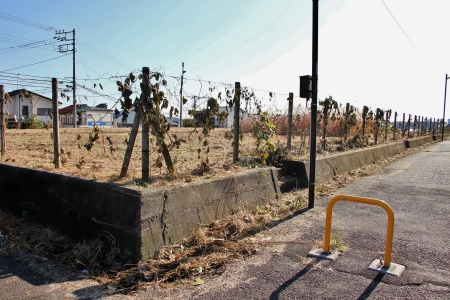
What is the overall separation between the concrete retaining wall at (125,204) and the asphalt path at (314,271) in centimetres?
68

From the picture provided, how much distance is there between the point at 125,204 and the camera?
13.7 ft

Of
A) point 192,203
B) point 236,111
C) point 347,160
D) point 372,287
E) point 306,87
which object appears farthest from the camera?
point 347,160

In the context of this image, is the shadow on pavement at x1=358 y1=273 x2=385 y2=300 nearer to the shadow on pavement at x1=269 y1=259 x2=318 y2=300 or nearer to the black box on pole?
the shadow on pavement at x1=269 y1=259 x2=318 y2=300

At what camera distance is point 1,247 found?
14.6 ft

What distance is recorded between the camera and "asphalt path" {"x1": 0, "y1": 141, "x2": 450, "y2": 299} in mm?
3318

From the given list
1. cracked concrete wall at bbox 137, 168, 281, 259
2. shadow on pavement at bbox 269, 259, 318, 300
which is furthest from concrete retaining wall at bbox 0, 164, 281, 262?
shadow on pavement at bbox 269, 259, 318, 300

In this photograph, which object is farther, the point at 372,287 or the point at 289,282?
the point at 289,282

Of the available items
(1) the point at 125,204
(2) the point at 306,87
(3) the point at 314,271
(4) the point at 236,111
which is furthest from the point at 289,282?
(4) the point at 236,111

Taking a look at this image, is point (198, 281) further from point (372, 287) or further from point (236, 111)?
point (236, 111)

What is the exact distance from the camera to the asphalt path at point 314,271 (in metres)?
3.32

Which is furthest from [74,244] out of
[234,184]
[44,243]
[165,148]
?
[234,184]

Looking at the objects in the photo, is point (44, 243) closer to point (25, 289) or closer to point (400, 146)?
point (25, 289)

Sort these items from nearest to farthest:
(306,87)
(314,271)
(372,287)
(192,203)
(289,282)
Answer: (372,287) < (289,282) < (314,271) < (192,203) < (306,87)

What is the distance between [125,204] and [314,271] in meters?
2.26
